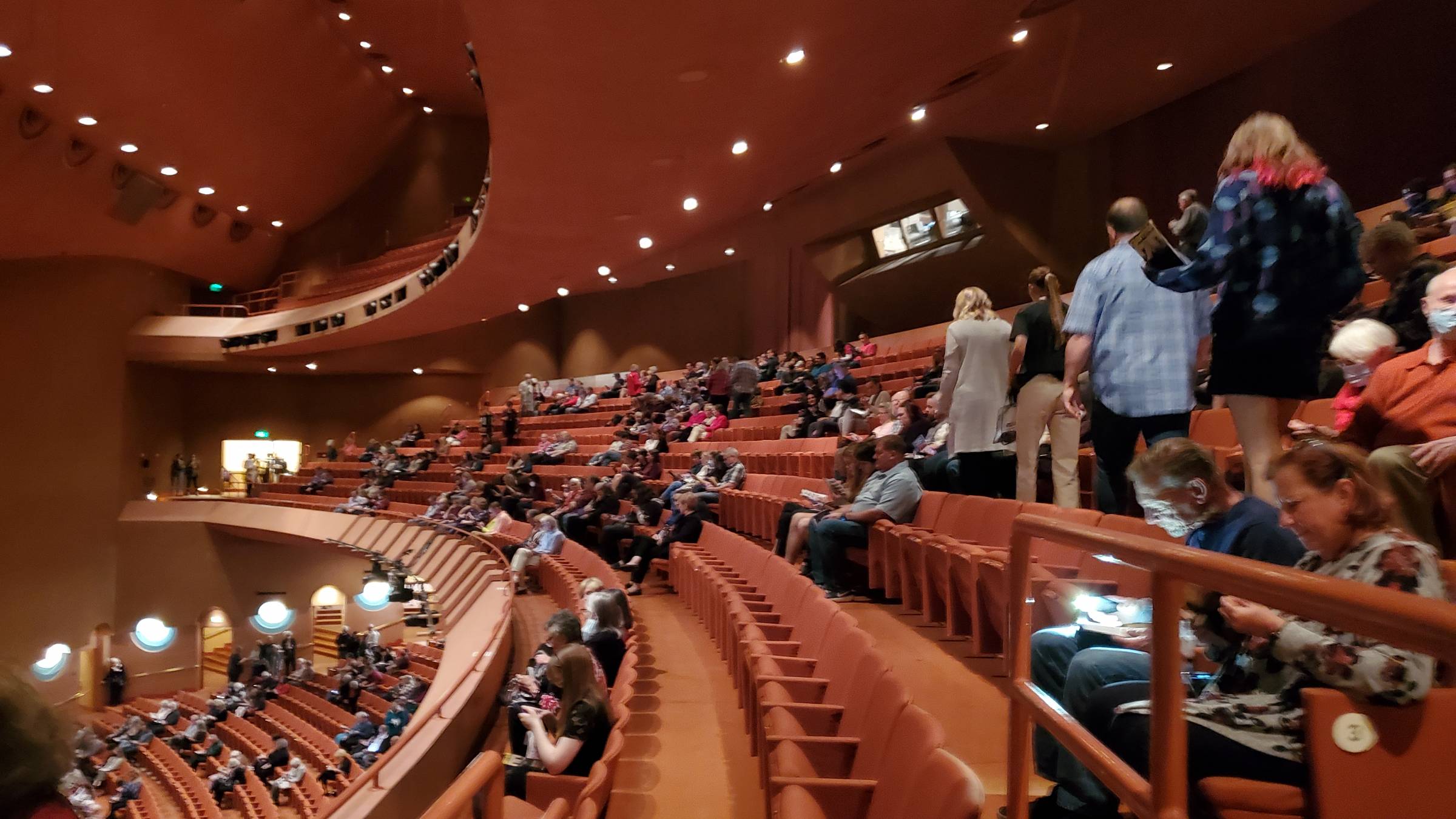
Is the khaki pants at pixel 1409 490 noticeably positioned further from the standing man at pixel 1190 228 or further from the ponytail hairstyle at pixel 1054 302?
the ponytail hairstyle at pixel 1054 302

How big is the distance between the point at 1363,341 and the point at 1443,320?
0.42m

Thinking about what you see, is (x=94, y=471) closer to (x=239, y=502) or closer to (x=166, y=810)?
(x=239, y=502)

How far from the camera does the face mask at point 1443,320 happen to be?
6.19 ft

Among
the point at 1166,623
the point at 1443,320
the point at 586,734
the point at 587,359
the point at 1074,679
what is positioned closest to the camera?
the point at 1166,623

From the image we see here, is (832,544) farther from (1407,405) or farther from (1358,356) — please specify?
(1407,405)

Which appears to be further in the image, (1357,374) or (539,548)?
(539,548)

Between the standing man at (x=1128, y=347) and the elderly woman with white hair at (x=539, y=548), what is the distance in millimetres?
5258

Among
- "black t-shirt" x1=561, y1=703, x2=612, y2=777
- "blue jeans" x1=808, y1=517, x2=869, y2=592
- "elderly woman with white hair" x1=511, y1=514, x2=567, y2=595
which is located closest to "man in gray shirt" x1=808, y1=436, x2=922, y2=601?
"blue jeans" x1=808, y1=517, x2=869, y2=592

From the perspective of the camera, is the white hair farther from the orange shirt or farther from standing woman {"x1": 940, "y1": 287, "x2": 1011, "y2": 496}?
standing woman {"x1": 940, "y1": 287, "x2": 1011, "y2": 496}

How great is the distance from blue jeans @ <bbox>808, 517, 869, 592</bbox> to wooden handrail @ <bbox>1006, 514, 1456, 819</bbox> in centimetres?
238

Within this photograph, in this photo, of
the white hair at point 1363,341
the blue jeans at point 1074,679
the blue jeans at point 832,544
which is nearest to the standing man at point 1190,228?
the white hair at point 1363,341

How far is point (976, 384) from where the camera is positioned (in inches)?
146

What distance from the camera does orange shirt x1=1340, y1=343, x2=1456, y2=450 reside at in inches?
76.0

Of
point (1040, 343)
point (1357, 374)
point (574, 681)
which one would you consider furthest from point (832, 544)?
point (1357, 374)
